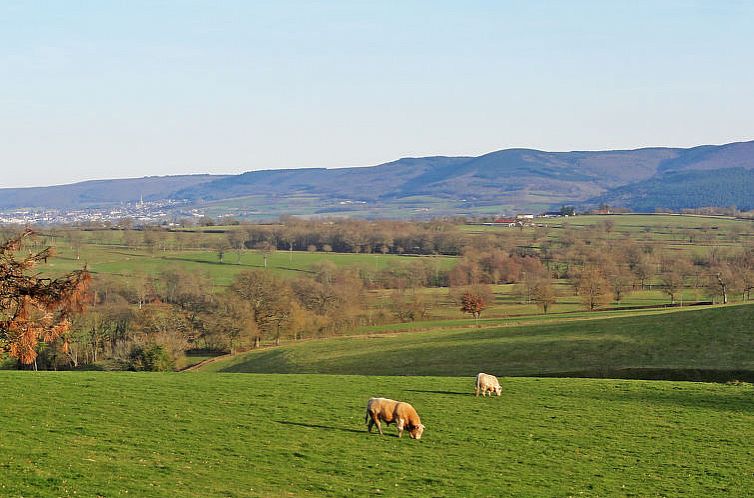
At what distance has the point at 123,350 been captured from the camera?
7550 cm

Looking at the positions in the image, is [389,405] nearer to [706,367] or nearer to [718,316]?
[706,367]

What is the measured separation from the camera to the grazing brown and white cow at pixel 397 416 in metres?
27.3

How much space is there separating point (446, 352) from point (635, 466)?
38950mm

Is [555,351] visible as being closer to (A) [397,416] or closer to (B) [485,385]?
(B) [485,385]

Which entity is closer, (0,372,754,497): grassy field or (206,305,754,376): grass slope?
(0,372,754,497): grassy field

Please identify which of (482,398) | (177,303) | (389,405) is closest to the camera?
(389,405)

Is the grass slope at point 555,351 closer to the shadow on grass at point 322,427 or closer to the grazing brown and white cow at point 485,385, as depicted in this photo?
the grazing brown and white cow at point 485,385

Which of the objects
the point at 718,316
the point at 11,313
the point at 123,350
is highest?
the point at 11,313

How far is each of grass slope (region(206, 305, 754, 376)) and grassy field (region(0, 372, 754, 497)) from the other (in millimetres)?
14168

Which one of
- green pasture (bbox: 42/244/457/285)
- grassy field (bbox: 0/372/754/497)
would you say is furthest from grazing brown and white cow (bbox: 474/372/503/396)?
green pasture (bbox: 42/244/457/285)

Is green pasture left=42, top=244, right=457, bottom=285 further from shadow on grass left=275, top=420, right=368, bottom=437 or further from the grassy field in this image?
shadow on grass left=275, top=420, right=368, bottom=437

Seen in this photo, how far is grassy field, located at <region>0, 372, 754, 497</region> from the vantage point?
69.3ft

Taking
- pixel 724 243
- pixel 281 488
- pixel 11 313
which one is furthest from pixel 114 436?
pixel 724 243

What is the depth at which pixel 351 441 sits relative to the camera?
26.5 m
